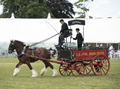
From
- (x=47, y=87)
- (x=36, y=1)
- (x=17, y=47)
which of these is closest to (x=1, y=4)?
(x=36, y=1)

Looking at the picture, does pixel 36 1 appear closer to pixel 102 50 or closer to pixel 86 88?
pixel 102 50

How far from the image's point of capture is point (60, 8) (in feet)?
154

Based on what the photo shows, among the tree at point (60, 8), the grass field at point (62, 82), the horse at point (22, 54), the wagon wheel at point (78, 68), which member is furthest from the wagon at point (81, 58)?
the tree at point (60, 8)

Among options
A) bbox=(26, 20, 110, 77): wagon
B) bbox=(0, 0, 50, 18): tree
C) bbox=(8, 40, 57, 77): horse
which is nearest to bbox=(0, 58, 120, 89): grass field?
bbox=(26, 20, 110, 77): wagon

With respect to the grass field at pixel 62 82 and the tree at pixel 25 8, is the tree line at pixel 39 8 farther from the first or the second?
the grass field at pixel 62 82

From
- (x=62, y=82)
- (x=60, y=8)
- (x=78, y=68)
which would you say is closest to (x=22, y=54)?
(x=78, y=68)

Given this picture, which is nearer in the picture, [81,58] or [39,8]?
[81,58]

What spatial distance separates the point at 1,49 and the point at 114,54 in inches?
506

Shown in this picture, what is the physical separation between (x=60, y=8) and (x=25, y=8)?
7.36m

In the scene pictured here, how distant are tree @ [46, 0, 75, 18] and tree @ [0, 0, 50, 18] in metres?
2.10

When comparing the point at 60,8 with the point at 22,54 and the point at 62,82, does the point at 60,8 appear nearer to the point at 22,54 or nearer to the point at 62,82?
the point at 22,54

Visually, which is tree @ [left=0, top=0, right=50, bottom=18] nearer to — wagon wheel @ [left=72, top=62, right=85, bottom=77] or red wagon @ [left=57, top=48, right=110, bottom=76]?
red wagon @ [left=57, top=48, right=110, bottom=76]

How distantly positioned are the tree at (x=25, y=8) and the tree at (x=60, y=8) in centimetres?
210

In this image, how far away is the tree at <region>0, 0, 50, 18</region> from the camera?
41.9 m
